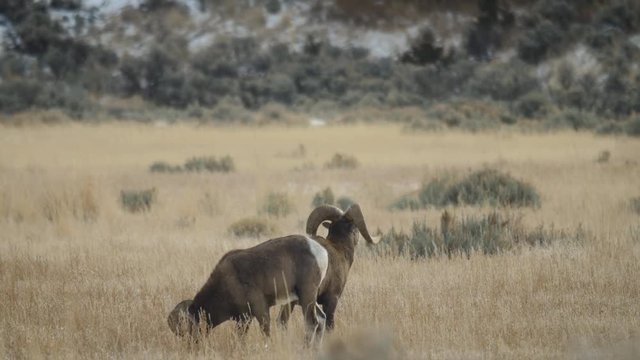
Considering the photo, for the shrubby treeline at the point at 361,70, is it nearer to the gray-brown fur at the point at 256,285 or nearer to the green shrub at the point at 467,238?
the green shrub at the point at 467,238

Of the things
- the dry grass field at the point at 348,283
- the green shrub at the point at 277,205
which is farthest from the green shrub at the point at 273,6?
the green shrub at the point at 277,205

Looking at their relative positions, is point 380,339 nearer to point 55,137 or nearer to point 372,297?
point 372,297

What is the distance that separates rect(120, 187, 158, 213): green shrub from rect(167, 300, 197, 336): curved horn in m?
10.9

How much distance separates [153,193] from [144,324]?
1065cm

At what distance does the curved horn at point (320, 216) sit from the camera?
834 cm

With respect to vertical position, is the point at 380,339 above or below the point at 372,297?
above

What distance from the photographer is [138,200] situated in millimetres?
18750

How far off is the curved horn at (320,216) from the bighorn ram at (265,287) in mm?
477

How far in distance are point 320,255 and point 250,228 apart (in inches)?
305

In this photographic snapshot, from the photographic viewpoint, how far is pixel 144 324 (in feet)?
28.3

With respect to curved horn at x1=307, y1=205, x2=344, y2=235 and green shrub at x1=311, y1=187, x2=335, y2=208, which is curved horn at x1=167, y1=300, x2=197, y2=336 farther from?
green shrub at x1=311, y1=187, x2=335, y2=208

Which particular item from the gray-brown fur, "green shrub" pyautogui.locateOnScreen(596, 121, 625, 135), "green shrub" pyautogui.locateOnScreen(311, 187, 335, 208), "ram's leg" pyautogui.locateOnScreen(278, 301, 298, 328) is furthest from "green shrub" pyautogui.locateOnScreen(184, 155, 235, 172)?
the gray-brown fur

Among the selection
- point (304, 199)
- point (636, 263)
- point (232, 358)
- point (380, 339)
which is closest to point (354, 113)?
point (304, 199)

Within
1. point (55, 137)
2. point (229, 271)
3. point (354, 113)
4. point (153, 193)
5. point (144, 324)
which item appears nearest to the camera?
point (229, 271)
